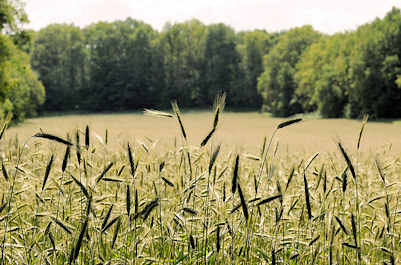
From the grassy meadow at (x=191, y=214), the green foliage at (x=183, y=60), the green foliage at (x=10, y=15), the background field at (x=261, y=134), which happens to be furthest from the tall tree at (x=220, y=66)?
the grassy meadow at (x=191, y=214)

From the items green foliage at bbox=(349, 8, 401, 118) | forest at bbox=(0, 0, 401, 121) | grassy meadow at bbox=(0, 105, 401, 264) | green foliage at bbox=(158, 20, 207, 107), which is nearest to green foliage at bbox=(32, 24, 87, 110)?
forest at bbox=(0, 0, 401, 121)

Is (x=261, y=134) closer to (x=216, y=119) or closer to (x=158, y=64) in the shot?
(x=216, y=119)

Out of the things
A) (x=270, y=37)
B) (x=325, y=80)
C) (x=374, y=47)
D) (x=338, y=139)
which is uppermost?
(x=270, y=37)

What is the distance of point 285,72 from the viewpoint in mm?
56719

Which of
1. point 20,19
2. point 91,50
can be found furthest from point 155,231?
point 91,50

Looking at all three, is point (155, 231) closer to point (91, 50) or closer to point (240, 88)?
point (240, 88)

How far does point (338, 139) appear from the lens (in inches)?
98.0

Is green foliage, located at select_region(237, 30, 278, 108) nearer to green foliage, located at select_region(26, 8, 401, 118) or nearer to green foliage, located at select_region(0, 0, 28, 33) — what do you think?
green foliage, located at select_region(26, 8, 401, 118)

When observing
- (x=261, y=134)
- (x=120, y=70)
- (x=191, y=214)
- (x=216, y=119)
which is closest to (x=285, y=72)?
(x=120, y=70)

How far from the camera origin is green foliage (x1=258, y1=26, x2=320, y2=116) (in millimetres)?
56875

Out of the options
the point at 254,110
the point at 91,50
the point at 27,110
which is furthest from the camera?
the point at 91,50

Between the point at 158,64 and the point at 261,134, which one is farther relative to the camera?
the point at 158,64

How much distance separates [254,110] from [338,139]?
67.7 m

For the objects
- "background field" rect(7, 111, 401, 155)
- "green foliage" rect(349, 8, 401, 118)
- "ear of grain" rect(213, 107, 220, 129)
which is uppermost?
"green foliage" rect(349, 8, 401, 118)
